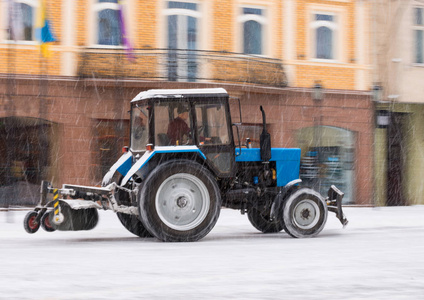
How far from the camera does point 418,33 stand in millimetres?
25625

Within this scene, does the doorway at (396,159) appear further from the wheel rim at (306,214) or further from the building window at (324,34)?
the wheel rim at (306,214)

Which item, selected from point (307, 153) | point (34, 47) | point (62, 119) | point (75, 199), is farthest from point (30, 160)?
point (75, 199)

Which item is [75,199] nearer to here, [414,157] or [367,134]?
[367,134]

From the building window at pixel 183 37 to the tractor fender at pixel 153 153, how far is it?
10.0m

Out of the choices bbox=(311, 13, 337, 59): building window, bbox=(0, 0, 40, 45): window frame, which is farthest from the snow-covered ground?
bbox=(311, 13, 337, 59): building window

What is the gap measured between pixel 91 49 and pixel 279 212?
10674 millimetres

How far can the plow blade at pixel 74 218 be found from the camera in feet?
37.5

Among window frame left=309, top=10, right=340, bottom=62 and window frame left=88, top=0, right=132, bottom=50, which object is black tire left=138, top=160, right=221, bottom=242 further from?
window frame left=309, top=10, right=340, bottom=62

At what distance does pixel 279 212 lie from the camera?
1256 centimetres

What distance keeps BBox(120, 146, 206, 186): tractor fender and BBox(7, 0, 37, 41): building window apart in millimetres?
10461

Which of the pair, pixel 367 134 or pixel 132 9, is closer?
pixel 132 9

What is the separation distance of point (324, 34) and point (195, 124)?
13424 mm

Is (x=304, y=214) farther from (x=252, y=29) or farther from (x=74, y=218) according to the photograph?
(x=252, y=29)

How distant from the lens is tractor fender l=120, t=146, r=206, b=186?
11.9 meters
